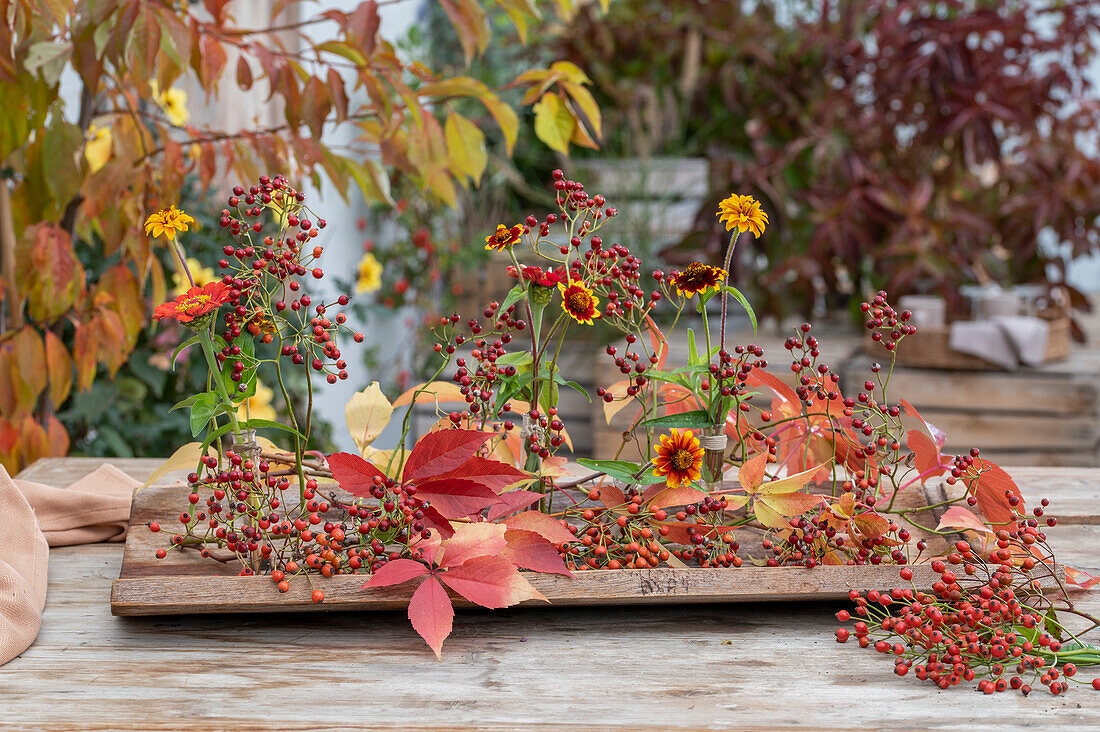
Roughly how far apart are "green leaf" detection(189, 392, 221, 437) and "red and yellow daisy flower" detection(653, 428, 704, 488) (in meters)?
0.32

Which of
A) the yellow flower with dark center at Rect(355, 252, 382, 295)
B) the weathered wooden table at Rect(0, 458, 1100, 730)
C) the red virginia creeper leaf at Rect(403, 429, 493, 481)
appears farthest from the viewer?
the yellow flower with dark center at Rect(355, 252, 382, 295)

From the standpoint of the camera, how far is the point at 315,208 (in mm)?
2400

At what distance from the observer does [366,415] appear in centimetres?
80

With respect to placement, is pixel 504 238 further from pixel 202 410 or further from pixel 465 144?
pixel 465 144

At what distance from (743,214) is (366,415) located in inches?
13.7

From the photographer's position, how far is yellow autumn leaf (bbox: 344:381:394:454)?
80cm

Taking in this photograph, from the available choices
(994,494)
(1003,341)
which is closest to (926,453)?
(994,494)

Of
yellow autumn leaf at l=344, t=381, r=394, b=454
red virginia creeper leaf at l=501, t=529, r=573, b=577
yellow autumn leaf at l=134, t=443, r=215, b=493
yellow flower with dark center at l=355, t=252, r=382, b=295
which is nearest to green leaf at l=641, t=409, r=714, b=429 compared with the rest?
red virginia creeper leaf at l=501, t=529, r=573, b=577

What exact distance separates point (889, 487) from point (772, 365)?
127cm

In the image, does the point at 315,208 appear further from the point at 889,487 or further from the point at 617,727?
the point at 617,727

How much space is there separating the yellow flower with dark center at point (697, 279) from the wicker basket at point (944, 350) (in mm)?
1559

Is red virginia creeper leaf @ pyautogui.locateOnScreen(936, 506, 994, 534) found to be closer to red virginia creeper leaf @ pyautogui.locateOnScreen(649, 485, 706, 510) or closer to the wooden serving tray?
the wooden serving tray

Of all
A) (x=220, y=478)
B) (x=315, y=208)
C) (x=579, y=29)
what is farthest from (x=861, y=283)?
(x=220, y=478)

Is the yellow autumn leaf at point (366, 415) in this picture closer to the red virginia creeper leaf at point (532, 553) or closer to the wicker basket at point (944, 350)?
the red virginia creeper leaf at point (532, 553)
